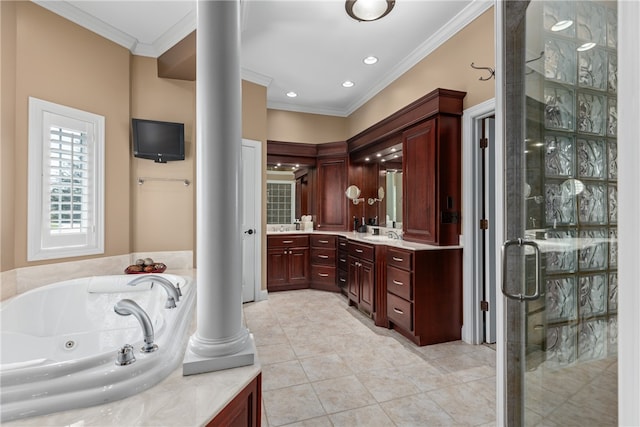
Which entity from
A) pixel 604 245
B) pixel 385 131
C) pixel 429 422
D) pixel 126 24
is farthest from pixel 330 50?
pixel 429 422

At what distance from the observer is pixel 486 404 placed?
1.88 m

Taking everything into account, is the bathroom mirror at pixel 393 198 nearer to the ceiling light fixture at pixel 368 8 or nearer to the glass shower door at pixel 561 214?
the ceiling light fixture at pixel 368 8

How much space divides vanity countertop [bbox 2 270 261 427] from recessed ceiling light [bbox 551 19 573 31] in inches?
63.3

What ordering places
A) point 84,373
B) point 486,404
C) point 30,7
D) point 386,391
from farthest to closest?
point 30,7 → point 386,391 → point 486,404 → point 84,373

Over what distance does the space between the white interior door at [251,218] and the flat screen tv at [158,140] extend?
920 millimetres

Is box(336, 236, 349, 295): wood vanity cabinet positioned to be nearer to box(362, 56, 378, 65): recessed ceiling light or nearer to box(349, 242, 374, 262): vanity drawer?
box(349, 242, 374, 262): vanity drawer

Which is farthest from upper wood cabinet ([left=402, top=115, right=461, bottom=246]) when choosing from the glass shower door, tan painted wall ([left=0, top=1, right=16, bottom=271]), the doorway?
tan painted wall ([left=0, top=1, right=16, bottom=271])

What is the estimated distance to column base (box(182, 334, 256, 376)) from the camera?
1.11 metres

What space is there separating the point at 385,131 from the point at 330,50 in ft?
3.63

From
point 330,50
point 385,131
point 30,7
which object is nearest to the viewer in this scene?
point 30,7

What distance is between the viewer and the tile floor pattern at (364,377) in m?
1.79

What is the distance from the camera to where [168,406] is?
932mm

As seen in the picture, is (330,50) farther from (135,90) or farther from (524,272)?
(524,272)

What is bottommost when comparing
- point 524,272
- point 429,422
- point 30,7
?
point 429,422
